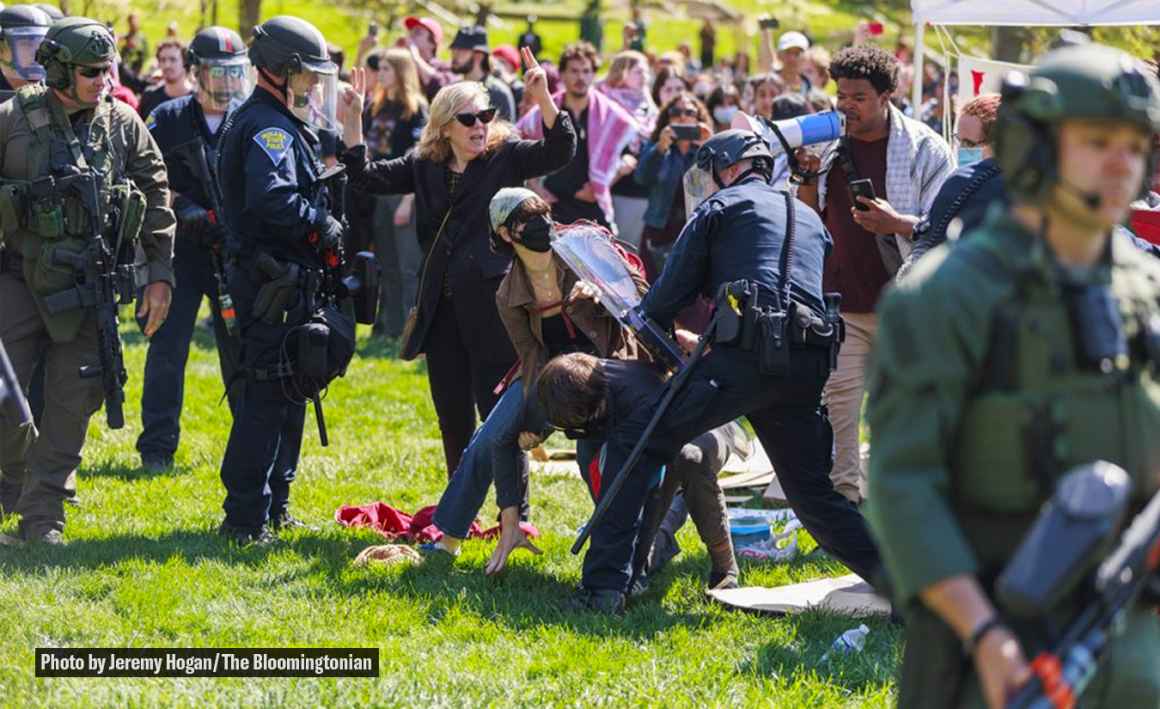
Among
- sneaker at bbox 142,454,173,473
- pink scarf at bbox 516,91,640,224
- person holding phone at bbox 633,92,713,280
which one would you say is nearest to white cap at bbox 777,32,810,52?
pink scarf at bbox 516,91,640,224

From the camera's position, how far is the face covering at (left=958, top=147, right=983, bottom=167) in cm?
638

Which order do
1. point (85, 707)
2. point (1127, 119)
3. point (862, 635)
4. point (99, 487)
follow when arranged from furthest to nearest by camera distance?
point (99, 487) < point (862, 635) < point (85, 707) < point (1127, 119)

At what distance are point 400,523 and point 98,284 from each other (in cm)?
168

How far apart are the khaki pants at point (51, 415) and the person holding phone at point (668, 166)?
4738 mm

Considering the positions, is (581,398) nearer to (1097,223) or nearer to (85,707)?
(85,707)

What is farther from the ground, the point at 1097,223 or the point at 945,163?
the point at 1097,223

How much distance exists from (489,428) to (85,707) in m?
2.23

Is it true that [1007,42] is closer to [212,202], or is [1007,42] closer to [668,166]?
[668,166]

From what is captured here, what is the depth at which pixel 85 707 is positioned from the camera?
16.0ft

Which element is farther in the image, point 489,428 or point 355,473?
point 355,473

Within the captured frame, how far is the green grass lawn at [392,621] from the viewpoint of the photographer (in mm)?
5125

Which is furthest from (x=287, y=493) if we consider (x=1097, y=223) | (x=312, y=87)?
(x=1097, y=223)

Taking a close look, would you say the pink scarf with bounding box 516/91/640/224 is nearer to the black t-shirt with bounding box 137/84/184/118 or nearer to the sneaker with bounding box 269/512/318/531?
the black t-shirt with bounding box 137/84/184/118

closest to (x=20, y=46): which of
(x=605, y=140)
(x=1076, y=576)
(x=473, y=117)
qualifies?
(x=473, y=117)
